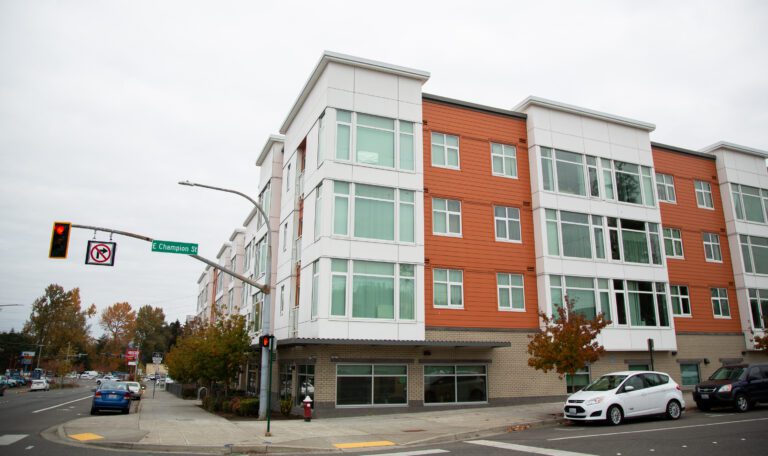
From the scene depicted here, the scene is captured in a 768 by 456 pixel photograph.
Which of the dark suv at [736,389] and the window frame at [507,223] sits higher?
the window frame at [507,223]

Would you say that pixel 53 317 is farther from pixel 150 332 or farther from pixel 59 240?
pixel 59 240

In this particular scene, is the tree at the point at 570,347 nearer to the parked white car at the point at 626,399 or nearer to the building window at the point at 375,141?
the parked white car at the point at 626,399

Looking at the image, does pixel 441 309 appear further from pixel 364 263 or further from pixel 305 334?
pixel 305 334

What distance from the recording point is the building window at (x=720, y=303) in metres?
30.7

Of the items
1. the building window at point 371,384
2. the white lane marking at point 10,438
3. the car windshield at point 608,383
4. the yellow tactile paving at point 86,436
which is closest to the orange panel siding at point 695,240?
the car windshield at point 608,383

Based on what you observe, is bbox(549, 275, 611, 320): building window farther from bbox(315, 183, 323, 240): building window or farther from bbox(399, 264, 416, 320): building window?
bbox(315, 183, 323, 240): building window

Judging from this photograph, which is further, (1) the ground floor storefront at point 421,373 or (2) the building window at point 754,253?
(2) the building window at point 754,253

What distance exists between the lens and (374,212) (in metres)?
22.9

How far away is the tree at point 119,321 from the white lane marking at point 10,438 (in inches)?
4175

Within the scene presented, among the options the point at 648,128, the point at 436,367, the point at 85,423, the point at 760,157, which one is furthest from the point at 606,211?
the point at 85,423

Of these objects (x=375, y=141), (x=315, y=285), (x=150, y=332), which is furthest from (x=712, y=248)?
(x=150, y=332)

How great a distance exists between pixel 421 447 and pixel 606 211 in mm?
18643

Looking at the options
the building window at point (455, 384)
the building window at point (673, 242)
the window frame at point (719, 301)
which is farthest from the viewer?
the window frame at point (719, 301)

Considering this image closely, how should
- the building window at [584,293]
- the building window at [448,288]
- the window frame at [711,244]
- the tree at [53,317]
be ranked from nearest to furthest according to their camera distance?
the building window at [448,288] < the building window at [584,293] < the window frame at [711,244] < the tree at [53,317]
